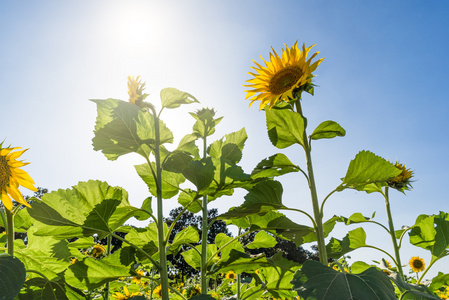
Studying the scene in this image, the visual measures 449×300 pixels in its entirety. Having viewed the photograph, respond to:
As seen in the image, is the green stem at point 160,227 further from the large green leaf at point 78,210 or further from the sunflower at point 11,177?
the sunflower at point 11,177

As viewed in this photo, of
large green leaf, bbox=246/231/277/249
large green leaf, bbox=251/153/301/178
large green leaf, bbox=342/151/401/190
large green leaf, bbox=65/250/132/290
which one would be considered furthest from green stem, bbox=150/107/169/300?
large green leaf, bbox=342/151/401/190

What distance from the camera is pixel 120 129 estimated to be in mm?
1387

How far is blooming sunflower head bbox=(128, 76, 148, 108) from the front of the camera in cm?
157

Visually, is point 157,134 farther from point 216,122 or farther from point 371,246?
point 371,246

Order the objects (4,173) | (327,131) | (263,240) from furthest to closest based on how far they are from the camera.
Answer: (263,240)
(327,131)
(4,173)

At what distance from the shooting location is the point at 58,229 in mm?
1393

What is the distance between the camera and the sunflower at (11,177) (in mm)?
1321

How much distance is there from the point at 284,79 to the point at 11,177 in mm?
1377

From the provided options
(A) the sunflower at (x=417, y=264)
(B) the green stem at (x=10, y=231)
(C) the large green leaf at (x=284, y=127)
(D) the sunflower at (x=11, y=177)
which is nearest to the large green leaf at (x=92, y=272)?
(B) the green stem at (x=10, y=231)

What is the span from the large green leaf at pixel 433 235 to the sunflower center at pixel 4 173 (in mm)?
2124

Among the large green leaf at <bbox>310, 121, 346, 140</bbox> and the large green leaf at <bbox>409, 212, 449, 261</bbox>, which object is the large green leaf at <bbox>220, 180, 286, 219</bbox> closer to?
the large green leaf at <bbox>310, 121, 346, 140</bbox>

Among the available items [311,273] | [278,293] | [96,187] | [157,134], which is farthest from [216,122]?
[311,273]

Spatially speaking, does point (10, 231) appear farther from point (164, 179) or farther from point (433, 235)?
point (433, 235)

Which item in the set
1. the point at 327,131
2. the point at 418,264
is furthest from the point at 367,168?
the point at 418,264
